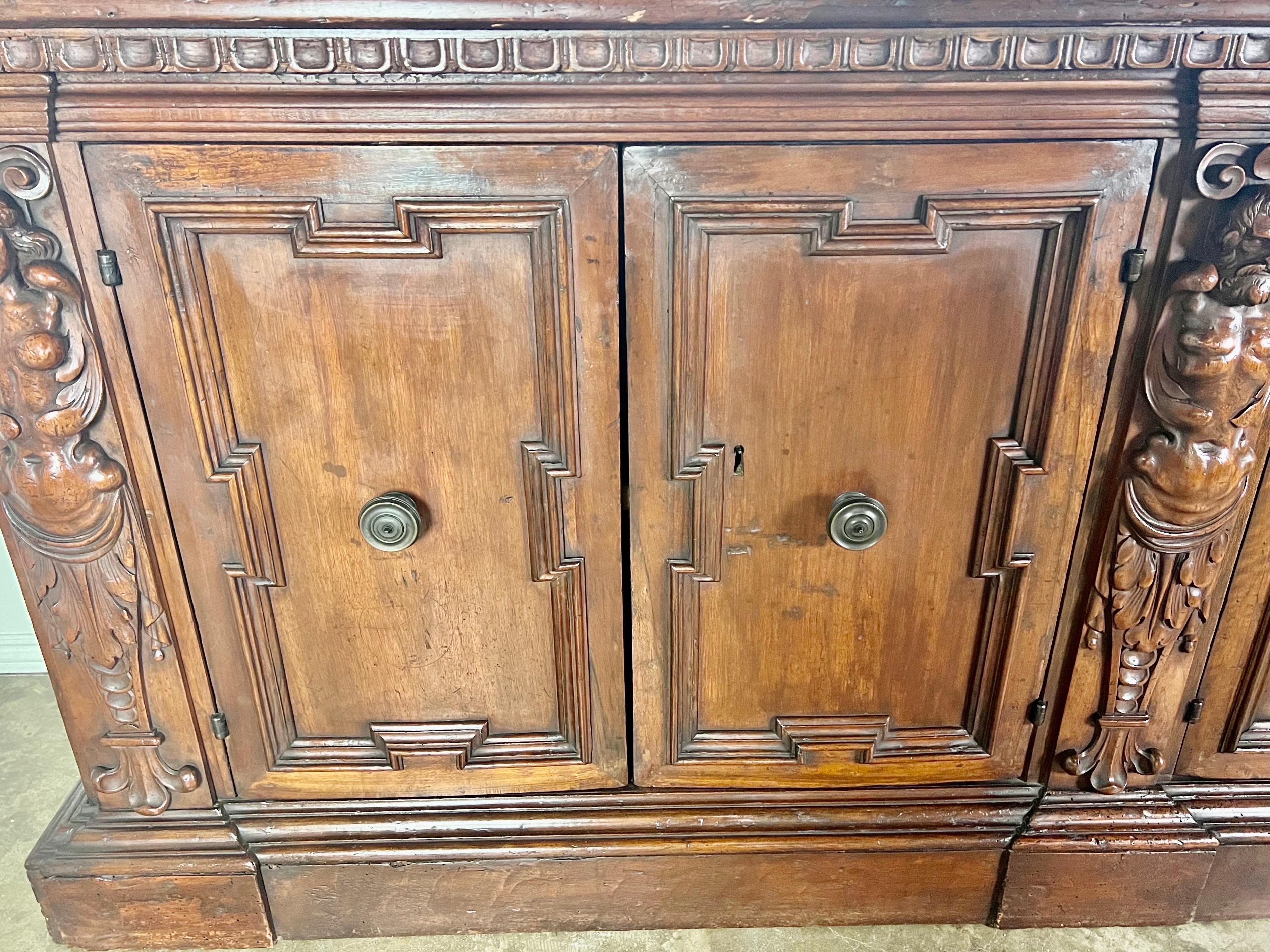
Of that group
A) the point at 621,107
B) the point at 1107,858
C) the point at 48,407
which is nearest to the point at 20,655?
the point at 48,407

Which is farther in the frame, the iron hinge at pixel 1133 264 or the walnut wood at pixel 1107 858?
the walnut wood at pixel 1107 858

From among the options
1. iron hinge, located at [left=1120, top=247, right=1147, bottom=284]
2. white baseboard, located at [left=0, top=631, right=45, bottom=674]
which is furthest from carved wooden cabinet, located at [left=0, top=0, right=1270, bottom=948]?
white baseboard, located at [left=0, top=631, right=45, bottom=674]

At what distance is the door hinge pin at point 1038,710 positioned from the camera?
1.13m

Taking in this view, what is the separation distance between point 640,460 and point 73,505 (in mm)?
669

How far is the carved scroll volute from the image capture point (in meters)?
0.89

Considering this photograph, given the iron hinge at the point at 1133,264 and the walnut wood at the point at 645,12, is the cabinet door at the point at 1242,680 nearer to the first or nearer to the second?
the iron hinge at the point at 1133,264

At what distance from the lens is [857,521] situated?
3.26 ft

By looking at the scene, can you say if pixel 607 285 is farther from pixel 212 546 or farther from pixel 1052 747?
pixel 1052 747

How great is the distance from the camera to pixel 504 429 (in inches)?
38.7

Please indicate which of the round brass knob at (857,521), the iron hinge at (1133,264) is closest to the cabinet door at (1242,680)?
the iron hinge at (1133,264)

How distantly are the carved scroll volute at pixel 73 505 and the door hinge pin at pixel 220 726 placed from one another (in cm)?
7

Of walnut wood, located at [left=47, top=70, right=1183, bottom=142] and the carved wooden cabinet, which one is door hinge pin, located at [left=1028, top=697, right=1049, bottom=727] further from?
walnut wood, located at [left=47, top=70, right=1183, bottom=142]

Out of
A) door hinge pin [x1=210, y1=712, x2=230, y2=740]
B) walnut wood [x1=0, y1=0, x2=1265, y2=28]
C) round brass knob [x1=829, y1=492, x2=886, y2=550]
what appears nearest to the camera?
walnut wood [x1=0, y1=0, x2=1265, y2=28]

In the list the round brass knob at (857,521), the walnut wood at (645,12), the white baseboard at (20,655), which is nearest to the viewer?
the walnut wood at (645,12)
